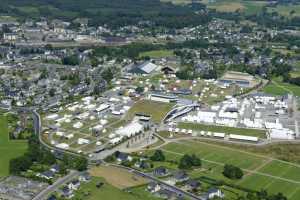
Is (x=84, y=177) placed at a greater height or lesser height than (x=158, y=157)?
lesser

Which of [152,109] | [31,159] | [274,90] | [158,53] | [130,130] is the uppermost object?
[158,53]

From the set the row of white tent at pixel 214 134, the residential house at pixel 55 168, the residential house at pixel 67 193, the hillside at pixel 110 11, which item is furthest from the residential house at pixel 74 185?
the hillside at pixel 110 11

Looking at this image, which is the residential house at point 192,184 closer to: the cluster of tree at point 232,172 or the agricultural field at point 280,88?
the cluster of tree at point 232,172

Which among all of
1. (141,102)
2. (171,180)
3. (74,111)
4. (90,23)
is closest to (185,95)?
(141,102)

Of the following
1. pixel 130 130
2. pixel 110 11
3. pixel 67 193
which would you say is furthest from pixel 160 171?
pixel 110 11

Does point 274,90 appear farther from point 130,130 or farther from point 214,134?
point 130,130

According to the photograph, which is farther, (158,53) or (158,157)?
(158,53)

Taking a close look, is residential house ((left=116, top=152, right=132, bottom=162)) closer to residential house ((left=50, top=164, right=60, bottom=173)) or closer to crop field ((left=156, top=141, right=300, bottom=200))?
crop field ((left=156, top=141, right=300, bottom=200))
